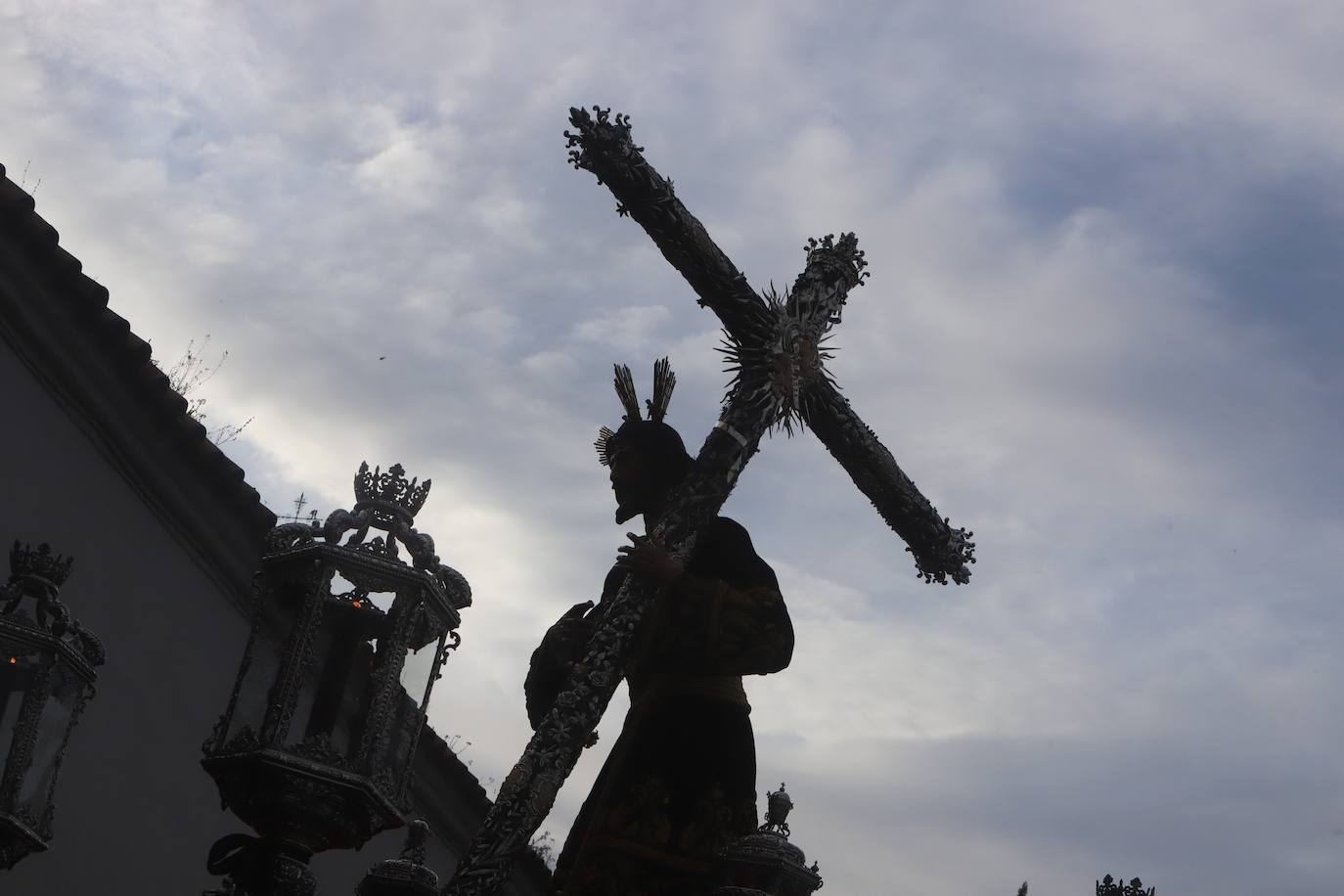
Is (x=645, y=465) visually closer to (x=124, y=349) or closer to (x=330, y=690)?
(x=330, y=690)

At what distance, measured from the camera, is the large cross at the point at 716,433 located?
541 cm

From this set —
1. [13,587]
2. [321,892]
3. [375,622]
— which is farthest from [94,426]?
[375,622]

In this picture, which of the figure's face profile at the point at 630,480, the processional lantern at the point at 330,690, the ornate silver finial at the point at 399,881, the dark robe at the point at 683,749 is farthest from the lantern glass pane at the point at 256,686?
the figure's face profile at the point at 630,480

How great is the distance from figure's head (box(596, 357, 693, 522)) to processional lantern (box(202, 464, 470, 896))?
115 centimetres

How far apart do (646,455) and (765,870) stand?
2157 mm

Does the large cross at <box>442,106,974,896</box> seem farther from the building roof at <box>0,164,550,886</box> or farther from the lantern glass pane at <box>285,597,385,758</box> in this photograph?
the building roof at <box>0,164,550,886</box>

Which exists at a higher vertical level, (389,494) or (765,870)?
(389,494)

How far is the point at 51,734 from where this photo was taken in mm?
5312

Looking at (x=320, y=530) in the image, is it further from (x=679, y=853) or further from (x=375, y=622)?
(x=679, y=853)

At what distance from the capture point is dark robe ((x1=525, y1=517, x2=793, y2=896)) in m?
5.57

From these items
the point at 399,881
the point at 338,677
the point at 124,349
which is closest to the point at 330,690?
the point at 338,677

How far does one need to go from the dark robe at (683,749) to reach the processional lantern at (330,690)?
85 centimetres

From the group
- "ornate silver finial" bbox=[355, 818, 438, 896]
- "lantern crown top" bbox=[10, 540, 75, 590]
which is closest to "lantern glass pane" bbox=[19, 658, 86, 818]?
"lantern crown top" bbox=[10, 540, 75, 590]

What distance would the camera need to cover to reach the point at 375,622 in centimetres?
527
